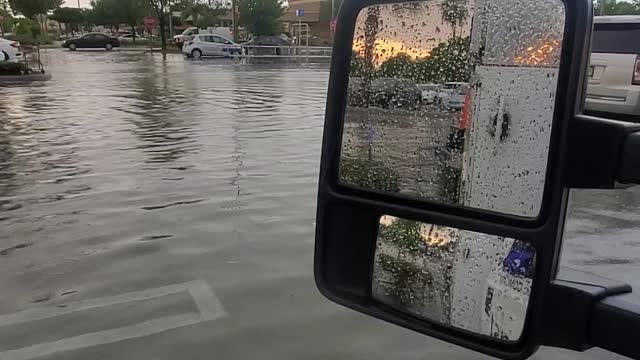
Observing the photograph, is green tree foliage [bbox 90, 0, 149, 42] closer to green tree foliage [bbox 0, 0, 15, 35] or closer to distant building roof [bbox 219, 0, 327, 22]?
distant building roof [bbox 219, 0, 327, 22]

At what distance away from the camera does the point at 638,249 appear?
5070 mm

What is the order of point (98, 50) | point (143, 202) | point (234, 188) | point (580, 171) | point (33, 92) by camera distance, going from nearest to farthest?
point (580, 171) → point (143, 202) → point (234, 188) → point (33, 92) → point (98, 50)

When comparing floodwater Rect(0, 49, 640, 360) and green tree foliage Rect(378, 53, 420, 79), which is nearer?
green tree foliage Rect(378, 53, 420, 79)

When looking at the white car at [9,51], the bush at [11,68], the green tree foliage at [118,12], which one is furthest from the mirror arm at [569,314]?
the green tree foliage at [118,12]

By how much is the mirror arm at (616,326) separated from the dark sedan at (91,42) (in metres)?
59.0

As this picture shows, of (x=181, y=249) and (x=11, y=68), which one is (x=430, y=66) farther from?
(x=11, y=68)

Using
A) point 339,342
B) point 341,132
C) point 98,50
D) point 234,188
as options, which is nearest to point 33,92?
point 234,188

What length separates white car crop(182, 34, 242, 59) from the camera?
144 ft

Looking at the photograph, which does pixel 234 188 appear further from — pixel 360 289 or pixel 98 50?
pixel 98 50

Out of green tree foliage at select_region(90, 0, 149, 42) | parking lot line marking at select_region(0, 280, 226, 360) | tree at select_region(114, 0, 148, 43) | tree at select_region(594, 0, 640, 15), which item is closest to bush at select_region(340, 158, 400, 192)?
tree at select_region(594, 0, 640, 15)

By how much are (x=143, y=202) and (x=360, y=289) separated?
217 inches

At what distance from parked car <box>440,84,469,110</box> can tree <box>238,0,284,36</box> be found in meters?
61.4

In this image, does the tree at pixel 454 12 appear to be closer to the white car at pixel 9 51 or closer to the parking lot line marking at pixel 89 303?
the parking lot line marking at pixel 89 303

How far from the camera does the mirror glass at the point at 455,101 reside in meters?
1.06
